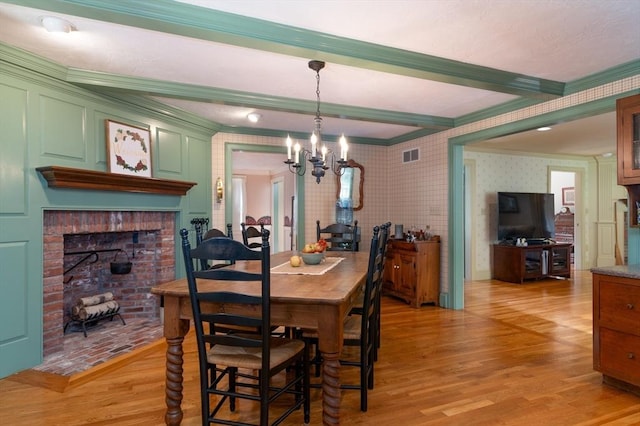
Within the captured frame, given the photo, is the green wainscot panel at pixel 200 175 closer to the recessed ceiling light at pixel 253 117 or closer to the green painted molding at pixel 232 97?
the recessed ceiling light at pixel 253 117

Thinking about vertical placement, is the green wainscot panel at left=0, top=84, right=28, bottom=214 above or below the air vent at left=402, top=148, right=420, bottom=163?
below

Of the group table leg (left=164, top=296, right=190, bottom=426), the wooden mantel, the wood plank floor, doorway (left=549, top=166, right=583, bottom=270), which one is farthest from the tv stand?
table leg (left=164, top=296, right=190, bottom=426)

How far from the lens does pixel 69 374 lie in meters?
2.73

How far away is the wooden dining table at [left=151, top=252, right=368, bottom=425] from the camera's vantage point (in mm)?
1800

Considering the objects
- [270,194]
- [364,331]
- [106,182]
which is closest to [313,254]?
[364,331]

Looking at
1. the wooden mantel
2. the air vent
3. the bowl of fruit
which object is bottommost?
the bowl of fruit

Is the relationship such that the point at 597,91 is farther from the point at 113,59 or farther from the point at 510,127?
the point at 113,59

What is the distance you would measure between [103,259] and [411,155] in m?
4.19

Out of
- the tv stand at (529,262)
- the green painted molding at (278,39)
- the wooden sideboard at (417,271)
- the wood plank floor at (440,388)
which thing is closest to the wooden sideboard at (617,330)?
the wood plank floor at (440,388)

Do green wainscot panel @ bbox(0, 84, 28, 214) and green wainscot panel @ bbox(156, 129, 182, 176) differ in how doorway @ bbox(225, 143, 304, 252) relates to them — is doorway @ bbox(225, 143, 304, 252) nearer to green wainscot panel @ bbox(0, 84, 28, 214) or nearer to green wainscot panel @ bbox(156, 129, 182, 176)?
green wainscot panel @ bbox(156, 129, 182, 176)

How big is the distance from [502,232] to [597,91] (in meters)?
3.79

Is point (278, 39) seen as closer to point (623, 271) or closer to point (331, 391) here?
point (331, 391)

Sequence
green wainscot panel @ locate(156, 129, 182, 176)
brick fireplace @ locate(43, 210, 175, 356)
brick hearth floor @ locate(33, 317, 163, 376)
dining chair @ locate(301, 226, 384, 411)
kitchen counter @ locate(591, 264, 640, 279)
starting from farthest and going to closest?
green wainscot panel @ locate(156, 129, 182, 176), brick fireplace @ locate(43, 210, 175, 356), brick hearth floor @ locate(33, 317, 163, 376), kitchen counter @ locate(591, 264, 640, 279), dining chair @ locate(301, 226, 384, 411)

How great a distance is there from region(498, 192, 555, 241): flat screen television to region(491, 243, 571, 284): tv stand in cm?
28
